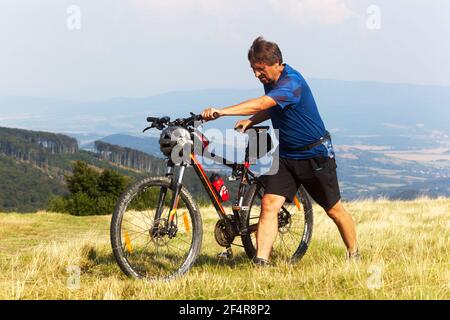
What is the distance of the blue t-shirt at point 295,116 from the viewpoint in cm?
547

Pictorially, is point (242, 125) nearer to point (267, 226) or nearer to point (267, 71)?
point (267, 71)

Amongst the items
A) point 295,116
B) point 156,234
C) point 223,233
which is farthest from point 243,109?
point 223,233

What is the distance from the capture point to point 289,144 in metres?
5.83

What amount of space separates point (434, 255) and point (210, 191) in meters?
2.71

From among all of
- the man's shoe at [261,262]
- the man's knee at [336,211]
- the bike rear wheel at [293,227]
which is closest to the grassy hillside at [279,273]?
the man's shoe at [261,262]

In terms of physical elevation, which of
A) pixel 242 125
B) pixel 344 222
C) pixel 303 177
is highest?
pixel 242 125

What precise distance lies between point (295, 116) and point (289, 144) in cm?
31

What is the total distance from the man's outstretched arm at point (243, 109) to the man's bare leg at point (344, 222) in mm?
1555

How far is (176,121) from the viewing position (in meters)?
5.55

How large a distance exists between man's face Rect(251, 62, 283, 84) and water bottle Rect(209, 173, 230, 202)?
4.04ft

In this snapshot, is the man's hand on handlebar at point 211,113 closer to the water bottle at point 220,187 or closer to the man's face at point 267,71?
the man's face at point 267,71

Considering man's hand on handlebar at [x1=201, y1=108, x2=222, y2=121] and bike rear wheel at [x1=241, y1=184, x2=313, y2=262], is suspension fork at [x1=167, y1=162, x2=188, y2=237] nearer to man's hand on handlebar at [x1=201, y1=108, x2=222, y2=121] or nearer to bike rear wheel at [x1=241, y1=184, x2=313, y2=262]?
man's hand on handlebar at [x1=201, y1=108, x2=222, y2=121]

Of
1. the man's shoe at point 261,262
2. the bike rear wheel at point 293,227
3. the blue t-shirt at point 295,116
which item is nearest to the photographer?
the blue t-shirt at point 295,116

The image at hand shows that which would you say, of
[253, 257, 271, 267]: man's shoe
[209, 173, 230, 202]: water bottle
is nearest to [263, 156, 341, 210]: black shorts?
[209, 173, 230, 202]: water bottle
